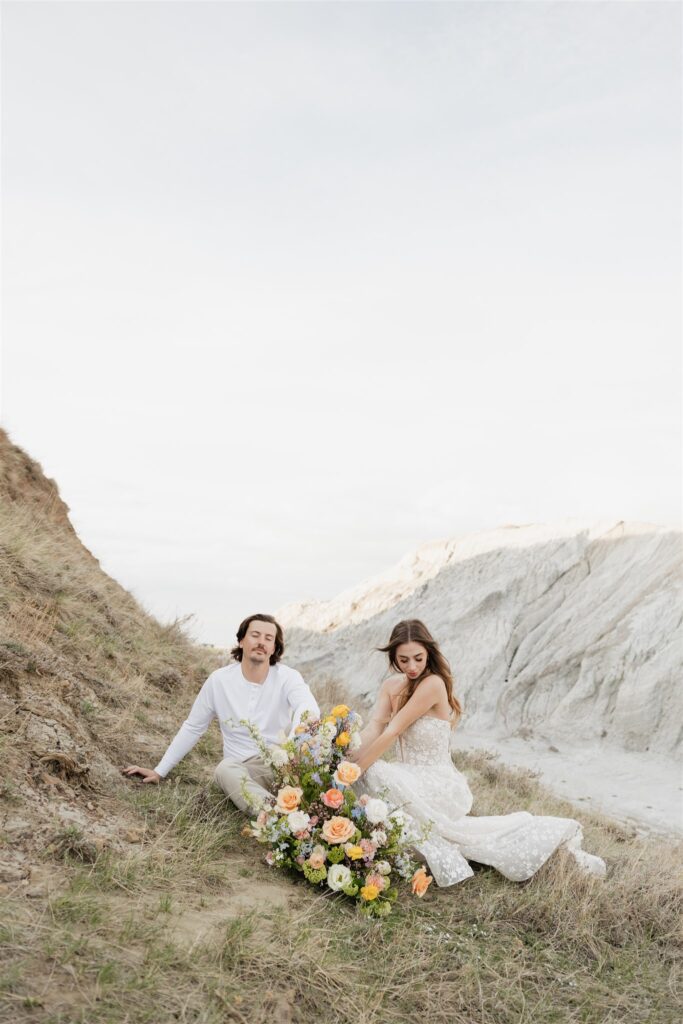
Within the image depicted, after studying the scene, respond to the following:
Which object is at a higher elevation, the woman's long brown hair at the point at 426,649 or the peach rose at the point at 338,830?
the woman's long brown hair at the point at 426,649

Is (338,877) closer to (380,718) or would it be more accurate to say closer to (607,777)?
(380,718)

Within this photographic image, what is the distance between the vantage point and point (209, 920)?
393 centimetres

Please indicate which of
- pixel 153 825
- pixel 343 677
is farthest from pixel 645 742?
pixel 153 825

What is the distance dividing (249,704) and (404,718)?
1.13 metres

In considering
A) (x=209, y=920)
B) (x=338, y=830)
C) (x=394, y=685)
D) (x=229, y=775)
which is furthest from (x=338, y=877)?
(x=394, y=685)

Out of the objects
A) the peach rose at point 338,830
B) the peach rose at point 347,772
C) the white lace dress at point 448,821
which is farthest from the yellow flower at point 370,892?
the white lace dress at point 448,821

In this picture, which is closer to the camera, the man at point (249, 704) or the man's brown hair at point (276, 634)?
the man at point (249, 704)

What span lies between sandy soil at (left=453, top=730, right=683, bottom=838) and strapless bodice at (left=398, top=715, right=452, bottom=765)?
763cm

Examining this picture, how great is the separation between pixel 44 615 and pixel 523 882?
15.5 ft

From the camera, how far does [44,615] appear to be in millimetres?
7406

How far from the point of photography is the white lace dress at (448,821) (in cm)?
513

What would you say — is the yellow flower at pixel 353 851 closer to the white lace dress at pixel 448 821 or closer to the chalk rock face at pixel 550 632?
the white lace dress at pixel 448 821

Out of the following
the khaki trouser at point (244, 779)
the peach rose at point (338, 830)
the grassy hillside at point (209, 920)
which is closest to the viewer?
the grassy hillside at point (209, 920)

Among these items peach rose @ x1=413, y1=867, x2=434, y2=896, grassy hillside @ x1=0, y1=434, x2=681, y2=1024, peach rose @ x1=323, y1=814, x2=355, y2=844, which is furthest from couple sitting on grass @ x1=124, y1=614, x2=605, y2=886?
peach rose @ x1=323, y1=814, x2=355, y2=844
